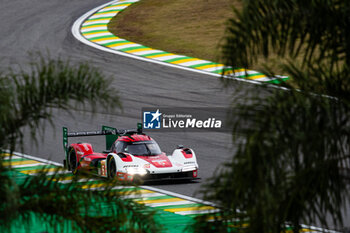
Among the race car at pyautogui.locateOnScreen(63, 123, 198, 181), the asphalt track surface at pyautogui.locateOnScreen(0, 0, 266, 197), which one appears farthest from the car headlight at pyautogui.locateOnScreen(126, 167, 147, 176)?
the asphalt track surface at pyautogui.locateOnScreen(0, 0, 266, 197)

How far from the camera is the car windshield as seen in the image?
52.0 feet

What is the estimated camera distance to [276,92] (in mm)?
5461

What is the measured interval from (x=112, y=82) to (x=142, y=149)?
924 centimetres

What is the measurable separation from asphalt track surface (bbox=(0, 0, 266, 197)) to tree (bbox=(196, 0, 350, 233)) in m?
7.21

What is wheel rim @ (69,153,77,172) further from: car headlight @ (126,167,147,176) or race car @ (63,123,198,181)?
car headlight @ (126,167,147,176)

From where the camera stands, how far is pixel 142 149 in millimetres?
15914

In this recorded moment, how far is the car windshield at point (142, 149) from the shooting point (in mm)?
15852

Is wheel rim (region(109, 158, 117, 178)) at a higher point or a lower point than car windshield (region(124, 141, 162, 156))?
lower

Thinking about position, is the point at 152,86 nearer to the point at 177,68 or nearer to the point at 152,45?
the point at 177,68

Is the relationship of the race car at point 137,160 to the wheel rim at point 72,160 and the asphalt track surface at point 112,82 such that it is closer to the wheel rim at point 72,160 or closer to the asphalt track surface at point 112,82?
the wheel rim at point 72,160

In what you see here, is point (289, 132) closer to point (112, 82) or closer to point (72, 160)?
point (72, 160)

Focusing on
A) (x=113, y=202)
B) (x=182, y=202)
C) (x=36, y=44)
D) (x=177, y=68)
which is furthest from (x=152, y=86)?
(x=113, y=202)

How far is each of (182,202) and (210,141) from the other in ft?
16.7

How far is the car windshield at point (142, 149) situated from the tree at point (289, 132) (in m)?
9.88
